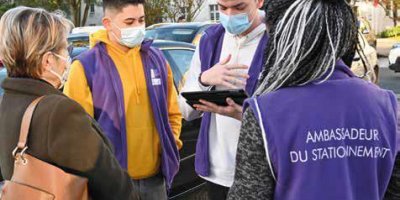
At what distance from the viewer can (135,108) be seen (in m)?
3.01

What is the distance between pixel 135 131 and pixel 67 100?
1140 mm

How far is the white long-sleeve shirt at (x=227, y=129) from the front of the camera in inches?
102

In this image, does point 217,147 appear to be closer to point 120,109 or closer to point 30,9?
point 120,109

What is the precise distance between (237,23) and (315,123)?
4.09 ft

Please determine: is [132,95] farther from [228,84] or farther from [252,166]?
[252,166]

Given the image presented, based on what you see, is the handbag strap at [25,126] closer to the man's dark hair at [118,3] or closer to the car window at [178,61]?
the man's dark hair at [118,3]

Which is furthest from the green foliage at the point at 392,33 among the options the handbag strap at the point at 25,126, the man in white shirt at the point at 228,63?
the handbag strap at the point at 25,126

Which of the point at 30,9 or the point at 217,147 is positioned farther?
the point at 217,147

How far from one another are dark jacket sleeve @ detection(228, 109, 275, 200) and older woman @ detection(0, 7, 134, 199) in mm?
629

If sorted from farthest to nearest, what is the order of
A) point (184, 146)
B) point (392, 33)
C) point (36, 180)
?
point (392, 33), point (184, 146), point (36, 180)

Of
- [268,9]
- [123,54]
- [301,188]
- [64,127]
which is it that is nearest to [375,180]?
[301,188]

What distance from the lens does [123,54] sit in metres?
3.09

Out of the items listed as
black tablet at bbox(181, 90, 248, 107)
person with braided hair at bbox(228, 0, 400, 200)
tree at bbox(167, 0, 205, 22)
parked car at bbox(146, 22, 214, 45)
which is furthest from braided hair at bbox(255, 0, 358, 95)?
tree at bbox(167, 0, 205, 22)

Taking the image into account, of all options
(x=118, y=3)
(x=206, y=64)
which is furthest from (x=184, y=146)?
(x=206, y=64)
